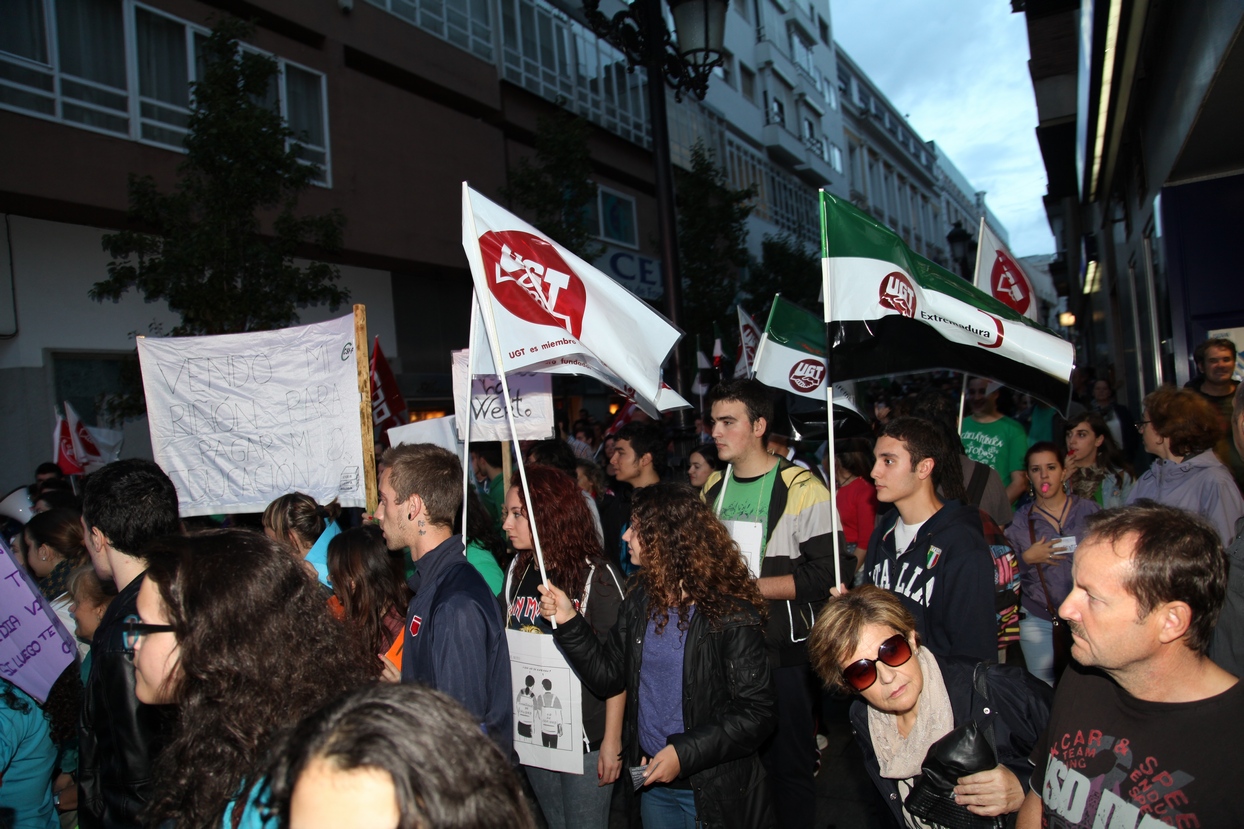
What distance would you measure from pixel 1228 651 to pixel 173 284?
10024 mm

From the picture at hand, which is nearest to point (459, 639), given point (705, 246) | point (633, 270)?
point (705, 246)

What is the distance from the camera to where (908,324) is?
149 inches

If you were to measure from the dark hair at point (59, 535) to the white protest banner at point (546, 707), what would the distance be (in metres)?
2.72

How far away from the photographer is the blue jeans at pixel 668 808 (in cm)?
313

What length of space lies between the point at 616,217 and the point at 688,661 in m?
22.3

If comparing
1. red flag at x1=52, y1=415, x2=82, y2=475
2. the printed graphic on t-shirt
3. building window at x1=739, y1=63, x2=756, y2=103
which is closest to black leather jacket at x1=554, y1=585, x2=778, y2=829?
the printed graphic on t-shirt

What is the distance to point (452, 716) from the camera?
132 centimetres

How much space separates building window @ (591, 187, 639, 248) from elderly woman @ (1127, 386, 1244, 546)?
65.6 ft

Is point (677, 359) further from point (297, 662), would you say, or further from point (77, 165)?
point (77, 165)

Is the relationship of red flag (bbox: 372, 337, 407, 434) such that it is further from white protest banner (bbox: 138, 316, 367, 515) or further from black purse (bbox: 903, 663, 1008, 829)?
black purse (bbox: 903, 663, 1008, 829)

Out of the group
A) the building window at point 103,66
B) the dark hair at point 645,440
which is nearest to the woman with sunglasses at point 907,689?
the dark hair at point 645,440

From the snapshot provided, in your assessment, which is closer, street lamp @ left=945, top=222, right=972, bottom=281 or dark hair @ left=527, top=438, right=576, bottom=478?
dark hair @ left=527, top=438, right=576, bottom=478

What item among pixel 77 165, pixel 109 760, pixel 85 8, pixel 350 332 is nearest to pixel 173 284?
pixel 77 165

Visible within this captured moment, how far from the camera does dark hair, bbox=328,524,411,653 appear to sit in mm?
3344
